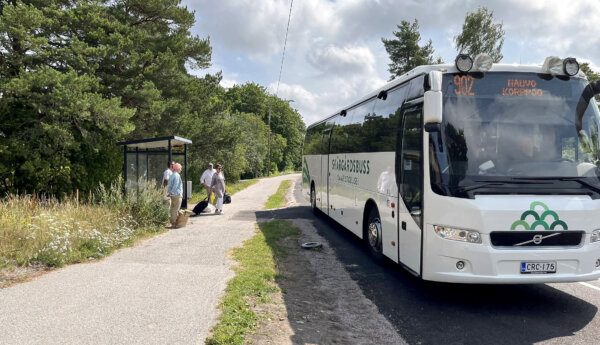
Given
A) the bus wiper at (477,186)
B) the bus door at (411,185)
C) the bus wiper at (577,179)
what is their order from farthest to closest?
1. the bus door at (411,185)
2. the bus wiper at (577,179)
3. the bus wiper at (477,186)

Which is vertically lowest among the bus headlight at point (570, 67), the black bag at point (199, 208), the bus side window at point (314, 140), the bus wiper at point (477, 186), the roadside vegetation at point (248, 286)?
the roadside vegetation at point (248, 286)

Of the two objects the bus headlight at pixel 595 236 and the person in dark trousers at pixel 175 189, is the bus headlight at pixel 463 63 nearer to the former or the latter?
the bus headlight at pixel 595 236

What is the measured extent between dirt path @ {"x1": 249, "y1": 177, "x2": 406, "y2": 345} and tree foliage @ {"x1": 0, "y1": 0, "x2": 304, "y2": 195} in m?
11.2

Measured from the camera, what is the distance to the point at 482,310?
548 centimetres

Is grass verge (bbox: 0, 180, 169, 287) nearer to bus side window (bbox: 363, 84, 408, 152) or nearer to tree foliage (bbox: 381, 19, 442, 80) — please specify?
bus side window (bbox: 363, 84, 408, 152)

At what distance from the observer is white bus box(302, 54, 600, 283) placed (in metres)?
4.96

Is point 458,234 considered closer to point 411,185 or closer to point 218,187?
point 411,185

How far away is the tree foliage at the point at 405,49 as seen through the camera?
46.2m

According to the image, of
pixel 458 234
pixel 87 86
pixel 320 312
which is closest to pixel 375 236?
pixel 320 312

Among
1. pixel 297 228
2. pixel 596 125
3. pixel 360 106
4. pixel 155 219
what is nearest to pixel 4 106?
pixel 155 219

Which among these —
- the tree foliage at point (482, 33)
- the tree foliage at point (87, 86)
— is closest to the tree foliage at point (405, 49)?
the tree foliage at point (482, 33)

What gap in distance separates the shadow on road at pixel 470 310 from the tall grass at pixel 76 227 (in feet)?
14.6

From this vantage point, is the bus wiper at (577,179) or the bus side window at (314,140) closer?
the bus wiper at (577,179)

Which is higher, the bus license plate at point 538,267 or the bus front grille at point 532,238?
the bus front grille at point 532,238
